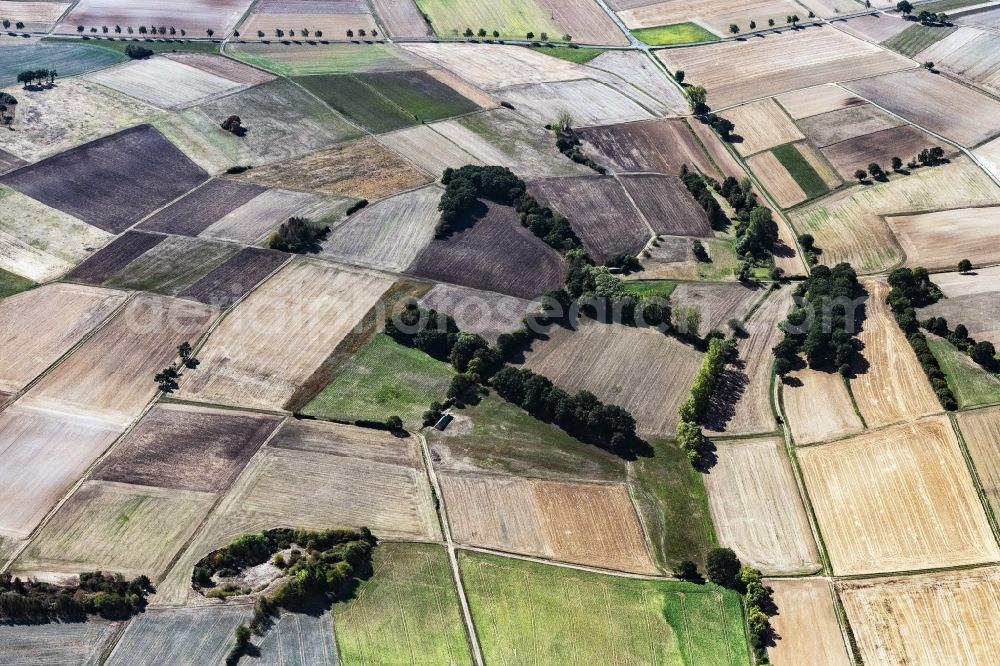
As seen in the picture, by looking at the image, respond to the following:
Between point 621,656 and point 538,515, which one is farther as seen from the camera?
point 538,515

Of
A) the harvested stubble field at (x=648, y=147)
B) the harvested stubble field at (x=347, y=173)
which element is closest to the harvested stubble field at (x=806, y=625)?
the harvested stubble field at (x=648, y=147)

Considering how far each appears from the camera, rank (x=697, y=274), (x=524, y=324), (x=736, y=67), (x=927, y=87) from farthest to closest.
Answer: (x=736, y=67) < (x=927, y=87) < (x=697, y=274) < (x=524, y=324)

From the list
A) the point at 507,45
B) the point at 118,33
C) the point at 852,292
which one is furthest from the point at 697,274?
the point at 118,33

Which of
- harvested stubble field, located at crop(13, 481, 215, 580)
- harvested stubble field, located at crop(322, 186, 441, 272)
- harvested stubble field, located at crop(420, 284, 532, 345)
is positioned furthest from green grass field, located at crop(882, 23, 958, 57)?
harvested stubble field, located at crop(13, 481, 215, 580)

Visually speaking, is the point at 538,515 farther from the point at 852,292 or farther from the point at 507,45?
the point at 507,45

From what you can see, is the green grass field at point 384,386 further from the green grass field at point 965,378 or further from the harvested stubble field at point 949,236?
the harvested stubble field at point 949,236

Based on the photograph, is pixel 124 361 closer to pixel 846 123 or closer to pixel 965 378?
pixel 965 378

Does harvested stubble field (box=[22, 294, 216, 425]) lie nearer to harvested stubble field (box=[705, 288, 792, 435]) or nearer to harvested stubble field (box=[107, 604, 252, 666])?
harvested stubble field (box=[107, 604, 252, 666])
